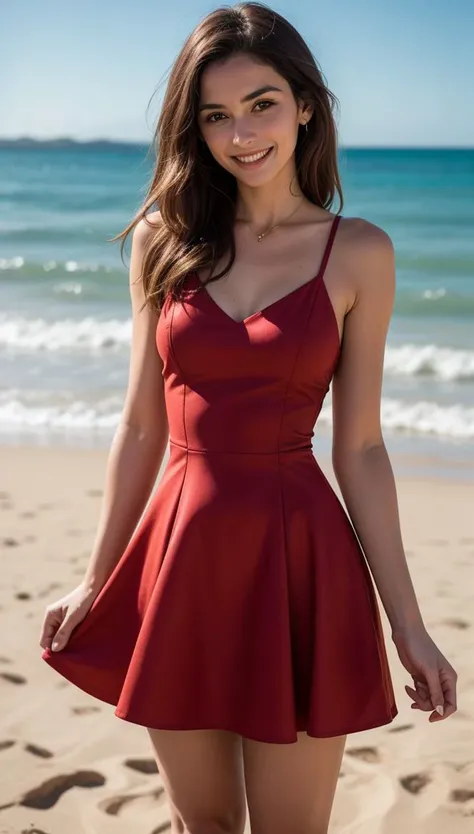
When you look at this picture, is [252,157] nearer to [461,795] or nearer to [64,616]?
[64,616]

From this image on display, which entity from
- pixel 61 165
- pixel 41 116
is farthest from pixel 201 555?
pixel 41 116

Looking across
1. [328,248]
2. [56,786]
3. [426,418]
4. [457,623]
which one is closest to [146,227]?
[328,248]

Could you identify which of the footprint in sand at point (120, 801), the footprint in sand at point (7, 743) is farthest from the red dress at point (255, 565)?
the footprint in sand at point (7, 743)

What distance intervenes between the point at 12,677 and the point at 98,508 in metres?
2.33

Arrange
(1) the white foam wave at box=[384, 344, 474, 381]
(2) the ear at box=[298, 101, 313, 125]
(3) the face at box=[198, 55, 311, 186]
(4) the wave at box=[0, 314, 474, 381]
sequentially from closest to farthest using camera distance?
(3) the face at box=[198, 55, 311, 186] < (2) the ear at box=[298, 101, 313, 125] < (1) the white foam wave at box=[384, 344, 474, 381] < (4) the wave at box=[0, 314, 474, 381]

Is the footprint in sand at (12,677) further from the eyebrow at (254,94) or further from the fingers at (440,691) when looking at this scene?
the eyebrow at (254,94)

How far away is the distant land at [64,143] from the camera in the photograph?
46844 mm

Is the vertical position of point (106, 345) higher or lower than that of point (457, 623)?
higher

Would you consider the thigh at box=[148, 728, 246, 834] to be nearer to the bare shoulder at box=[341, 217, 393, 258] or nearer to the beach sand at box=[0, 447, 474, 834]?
the bare shoulder at box=[341, 217, 393, 258]

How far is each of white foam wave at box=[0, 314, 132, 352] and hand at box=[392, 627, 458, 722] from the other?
10.7 meters

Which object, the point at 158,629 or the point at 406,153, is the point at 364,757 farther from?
the point at 406,153

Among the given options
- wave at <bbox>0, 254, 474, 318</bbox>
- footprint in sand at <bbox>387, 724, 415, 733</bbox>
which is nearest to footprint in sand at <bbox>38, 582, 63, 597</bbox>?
footprint in sand at <bbox>387, 724, 415, 733</bbox>

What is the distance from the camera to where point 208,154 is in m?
2.69

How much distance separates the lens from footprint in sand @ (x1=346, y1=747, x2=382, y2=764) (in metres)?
4.17
